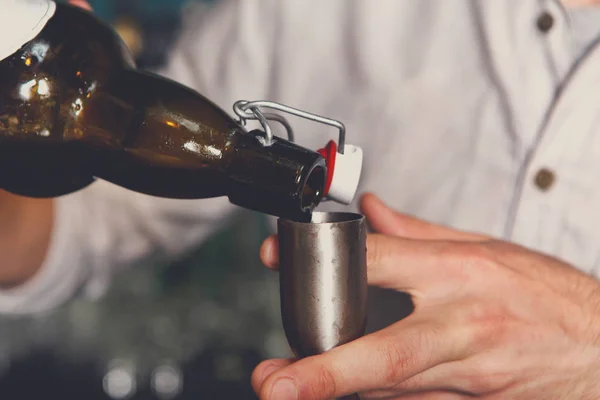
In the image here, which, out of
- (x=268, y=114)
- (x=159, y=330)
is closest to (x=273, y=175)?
(x=268, y=114)

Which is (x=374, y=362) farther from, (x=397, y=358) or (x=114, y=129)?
(x=114, y=129)

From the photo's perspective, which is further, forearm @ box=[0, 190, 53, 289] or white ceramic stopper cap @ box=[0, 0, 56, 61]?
forearm @ box=[0, 190, 53, 289]

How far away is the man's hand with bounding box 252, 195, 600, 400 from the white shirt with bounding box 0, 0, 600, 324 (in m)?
0.25

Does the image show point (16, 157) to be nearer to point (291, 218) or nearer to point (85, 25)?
point (85, 25)

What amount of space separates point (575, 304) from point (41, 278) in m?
0.77

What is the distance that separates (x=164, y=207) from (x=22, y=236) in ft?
0.82

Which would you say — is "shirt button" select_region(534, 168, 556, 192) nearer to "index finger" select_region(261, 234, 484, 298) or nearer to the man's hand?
the man's hand

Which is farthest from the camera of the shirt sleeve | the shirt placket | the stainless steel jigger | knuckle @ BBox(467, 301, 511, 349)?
the shirt sleeve

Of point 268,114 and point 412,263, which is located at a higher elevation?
point 268,114

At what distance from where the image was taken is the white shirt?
879 mm

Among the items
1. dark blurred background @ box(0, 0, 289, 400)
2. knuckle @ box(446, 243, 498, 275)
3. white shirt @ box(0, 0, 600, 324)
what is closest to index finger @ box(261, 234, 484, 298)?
knuckle @ box(446, 243, 498, 275)

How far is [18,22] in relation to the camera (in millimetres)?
498

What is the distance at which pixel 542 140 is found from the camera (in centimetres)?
87

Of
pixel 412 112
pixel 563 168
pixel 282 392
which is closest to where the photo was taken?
pixel 282 392
